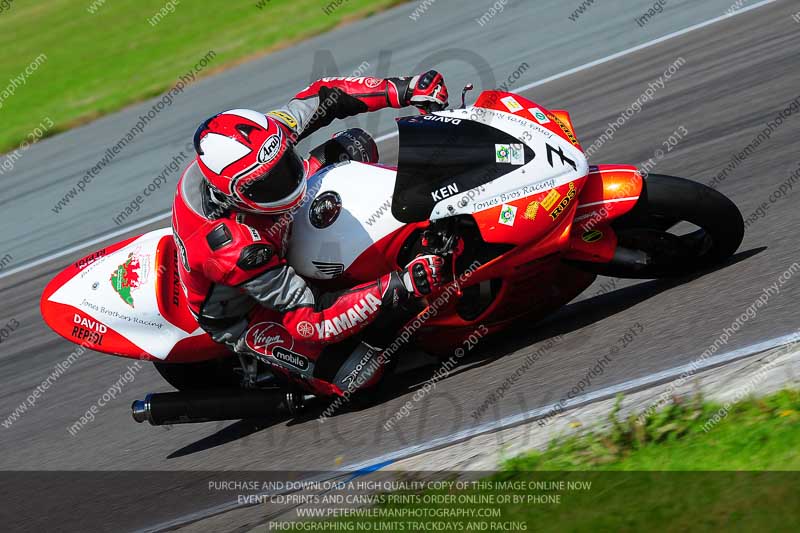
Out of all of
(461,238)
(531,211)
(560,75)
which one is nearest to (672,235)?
(531,211)

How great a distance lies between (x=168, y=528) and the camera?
4.42m

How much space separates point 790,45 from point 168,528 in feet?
22.2

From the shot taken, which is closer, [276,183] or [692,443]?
[692,443]

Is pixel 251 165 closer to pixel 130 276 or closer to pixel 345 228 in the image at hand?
→ pixel 345 228

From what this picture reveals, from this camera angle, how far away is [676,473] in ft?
10.7

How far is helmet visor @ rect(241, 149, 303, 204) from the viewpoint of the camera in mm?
4371

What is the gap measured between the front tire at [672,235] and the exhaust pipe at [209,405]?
1859mm

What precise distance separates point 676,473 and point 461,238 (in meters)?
1.68

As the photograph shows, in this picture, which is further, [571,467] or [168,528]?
[168,528]

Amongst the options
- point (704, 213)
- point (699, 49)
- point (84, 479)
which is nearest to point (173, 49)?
point (699, 49)

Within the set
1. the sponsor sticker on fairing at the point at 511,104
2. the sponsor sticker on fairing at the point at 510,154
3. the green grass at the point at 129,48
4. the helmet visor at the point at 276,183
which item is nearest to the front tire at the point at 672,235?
the sponsor sticker on fairing at the point at 510,154

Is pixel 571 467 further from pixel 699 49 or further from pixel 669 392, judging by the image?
pixel 699 49

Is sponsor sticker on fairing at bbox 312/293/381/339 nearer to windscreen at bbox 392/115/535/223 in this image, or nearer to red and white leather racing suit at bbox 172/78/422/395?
red and white leather racing suit at bbox 172/78/422/395

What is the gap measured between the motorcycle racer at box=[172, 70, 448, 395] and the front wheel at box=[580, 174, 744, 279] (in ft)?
3.24
